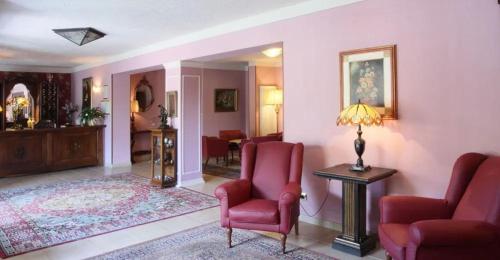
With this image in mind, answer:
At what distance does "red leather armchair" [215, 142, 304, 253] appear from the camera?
3336 mm

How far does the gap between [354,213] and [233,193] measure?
116cm

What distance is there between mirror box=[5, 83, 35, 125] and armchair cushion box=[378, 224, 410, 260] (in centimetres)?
1009

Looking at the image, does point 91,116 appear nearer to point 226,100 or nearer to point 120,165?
point 120,165

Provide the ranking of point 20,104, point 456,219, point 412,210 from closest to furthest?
point 456,219 → point 412,210 → point 20,104

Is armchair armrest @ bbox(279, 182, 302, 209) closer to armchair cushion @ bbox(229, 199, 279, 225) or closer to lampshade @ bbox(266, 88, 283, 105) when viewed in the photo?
armchair cushion @ bbox(229, 199, 279, 225)

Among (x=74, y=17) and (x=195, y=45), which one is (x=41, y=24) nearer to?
(x=74, y=17)

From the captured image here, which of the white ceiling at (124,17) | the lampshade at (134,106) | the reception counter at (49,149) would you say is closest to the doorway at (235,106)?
the lampshade at (134,106)

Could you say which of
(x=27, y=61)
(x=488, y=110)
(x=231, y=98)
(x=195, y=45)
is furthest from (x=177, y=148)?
(x=27, y=61)

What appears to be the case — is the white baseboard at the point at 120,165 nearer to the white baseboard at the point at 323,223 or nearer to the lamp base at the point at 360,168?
the white baseboard at the point at 323,223

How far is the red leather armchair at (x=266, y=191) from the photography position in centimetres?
334

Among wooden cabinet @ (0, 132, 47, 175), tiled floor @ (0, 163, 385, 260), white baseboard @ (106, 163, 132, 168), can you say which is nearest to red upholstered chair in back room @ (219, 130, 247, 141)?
white baseboard @ (106, 163, 132, 168)

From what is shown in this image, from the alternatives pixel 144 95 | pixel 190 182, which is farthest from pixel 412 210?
pixel 144 95

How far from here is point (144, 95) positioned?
32.9ft

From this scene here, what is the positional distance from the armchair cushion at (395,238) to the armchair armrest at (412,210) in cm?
8
